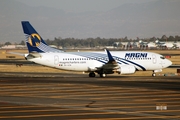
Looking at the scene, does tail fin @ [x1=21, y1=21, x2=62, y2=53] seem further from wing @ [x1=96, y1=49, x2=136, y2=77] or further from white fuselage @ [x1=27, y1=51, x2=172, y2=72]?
wing @ [x1=96, y1=49, x2=136, y2=77]

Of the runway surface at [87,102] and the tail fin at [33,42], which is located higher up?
the tail fin at [33,42]

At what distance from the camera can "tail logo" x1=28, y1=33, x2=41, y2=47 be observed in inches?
2200

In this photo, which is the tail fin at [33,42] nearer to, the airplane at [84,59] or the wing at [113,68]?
the airplane at [84,59]

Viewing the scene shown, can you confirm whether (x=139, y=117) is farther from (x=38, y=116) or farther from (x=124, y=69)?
(x=124, y=69)

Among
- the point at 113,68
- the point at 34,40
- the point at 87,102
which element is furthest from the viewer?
the point at 34,40

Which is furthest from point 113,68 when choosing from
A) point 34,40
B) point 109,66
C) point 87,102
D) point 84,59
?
point 87,102

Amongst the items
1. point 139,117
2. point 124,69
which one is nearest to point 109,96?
point 139,117

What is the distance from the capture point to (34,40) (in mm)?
56094

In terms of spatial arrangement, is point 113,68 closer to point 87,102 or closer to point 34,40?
point 34,40

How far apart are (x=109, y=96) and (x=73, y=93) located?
11.4 feet

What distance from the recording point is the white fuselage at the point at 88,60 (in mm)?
54950

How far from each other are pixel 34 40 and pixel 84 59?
6507 mm

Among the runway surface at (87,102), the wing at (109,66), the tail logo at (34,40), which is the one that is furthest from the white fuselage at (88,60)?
the runway surface at (87,102)

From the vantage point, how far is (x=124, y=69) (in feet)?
179
